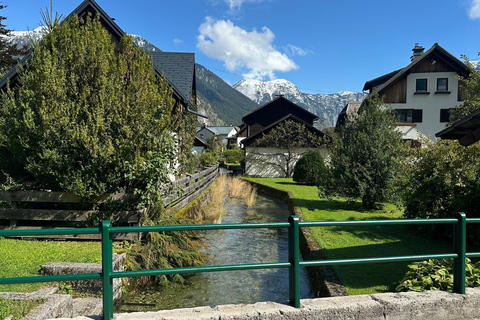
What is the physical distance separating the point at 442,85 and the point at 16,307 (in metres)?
35.1

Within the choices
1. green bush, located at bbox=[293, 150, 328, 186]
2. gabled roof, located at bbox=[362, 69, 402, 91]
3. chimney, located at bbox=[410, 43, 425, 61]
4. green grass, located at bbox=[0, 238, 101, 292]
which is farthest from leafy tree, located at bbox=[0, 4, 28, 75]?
chimney, located at bbox=[410, 43, 425, 61]

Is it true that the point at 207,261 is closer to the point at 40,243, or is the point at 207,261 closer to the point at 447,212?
the point at 40,243

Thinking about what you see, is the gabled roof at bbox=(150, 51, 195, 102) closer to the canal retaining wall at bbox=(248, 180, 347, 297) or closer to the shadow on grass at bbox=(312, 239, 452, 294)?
the canal retaining wall at bbox=(248, 180, 347, 297)

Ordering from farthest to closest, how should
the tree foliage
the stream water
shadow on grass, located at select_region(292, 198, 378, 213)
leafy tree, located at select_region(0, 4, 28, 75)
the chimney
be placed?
the chimney, leafy tree, located at select_region(0, 4, 28, 75), shadow on grass, located at select_region(292, 198, 378, 213), the tree foliage, the stream water

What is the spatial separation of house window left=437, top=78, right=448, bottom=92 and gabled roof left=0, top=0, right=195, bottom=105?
22.8m

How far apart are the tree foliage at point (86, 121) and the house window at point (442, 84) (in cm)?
3058

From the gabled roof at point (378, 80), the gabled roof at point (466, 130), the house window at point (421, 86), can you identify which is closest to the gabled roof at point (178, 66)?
the gabled roof at point (466, 130)

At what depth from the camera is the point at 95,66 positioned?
25.1 ft

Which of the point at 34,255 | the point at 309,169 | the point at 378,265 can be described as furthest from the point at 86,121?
the point at 309,169

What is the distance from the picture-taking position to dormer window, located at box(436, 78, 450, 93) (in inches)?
1227

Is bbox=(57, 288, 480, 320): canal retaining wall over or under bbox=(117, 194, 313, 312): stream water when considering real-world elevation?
over

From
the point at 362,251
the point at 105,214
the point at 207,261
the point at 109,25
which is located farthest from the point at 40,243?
the point at 109,25

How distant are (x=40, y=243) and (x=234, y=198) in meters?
12.3

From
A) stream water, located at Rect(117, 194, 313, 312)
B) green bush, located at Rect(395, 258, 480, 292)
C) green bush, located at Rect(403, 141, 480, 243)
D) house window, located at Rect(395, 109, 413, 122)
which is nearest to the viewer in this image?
green bush, located at Rect(395, 258, 480, 292)
